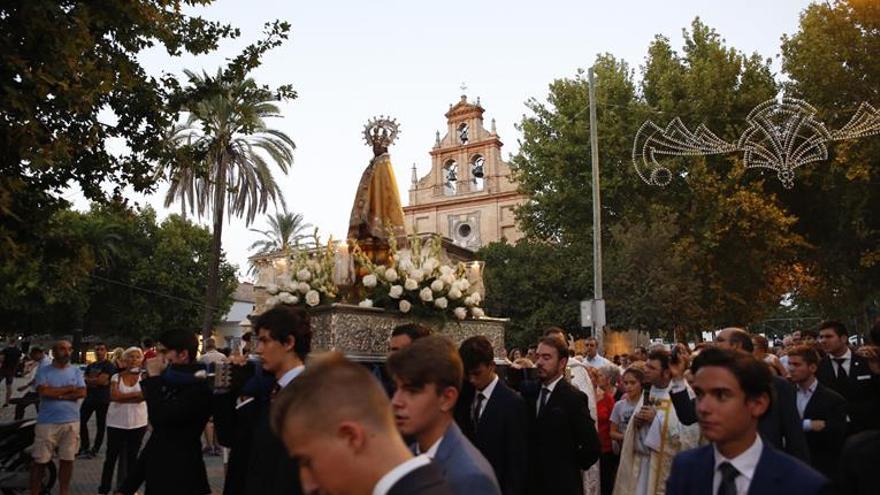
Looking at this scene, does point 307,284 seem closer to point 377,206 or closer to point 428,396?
point 377,206

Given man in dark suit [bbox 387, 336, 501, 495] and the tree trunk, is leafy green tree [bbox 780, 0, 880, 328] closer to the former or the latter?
the tree trunk

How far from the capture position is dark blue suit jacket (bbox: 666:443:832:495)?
2924mm

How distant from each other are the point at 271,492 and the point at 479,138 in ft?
254

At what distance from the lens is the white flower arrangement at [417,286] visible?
26.6ft

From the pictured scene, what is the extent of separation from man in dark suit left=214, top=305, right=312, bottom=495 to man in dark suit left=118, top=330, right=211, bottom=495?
330 mm

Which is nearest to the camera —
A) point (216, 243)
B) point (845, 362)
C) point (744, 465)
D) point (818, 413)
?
point (744, 465)

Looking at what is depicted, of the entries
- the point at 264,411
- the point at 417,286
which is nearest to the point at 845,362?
the point at 417,286

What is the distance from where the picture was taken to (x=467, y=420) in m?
5.90

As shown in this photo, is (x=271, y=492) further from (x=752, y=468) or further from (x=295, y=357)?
(x=752, y=468)

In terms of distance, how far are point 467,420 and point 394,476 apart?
4073mm

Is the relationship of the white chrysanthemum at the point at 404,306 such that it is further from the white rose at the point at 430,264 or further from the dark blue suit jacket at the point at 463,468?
the dark blue suit jacket at the point at 463,468

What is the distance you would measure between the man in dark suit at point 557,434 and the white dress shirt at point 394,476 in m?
3.89

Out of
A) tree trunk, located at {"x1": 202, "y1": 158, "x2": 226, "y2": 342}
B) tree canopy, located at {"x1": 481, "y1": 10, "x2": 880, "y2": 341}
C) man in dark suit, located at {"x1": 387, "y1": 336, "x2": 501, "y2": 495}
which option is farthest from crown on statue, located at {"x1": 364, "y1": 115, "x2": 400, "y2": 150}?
tree canopy, located at {"x1": 481, "y1": 10, "x2": 880, "y2": 341}

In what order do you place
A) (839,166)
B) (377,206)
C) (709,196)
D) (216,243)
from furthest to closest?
(709,196), (839,166), (216,243), (377,206)
